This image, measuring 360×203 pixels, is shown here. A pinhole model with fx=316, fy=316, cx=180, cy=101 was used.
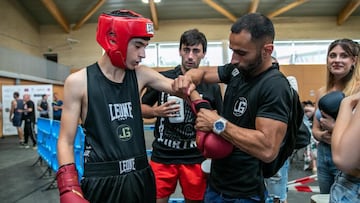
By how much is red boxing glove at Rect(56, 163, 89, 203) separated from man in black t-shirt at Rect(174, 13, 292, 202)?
1.93 ft

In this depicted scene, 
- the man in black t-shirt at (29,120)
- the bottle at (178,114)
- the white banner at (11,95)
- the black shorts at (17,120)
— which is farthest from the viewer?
the white banner at (11,95)

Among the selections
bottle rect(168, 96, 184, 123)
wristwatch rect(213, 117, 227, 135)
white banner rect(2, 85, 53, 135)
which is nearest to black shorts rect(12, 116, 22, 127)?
white banner rect(2, 85, 53, 135)

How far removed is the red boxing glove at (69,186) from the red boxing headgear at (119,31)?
1.74 feet

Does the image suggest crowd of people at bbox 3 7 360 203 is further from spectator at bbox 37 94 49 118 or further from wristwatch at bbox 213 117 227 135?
spectator at bbox 37 94 49 118

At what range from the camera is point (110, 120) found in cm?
146

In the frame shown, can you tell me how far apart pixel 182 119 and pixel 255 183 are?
74 cm

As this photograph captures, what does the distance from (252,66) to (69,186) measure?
0.95 metres

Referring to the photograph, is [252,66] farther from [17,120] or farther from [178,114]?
[17,120]

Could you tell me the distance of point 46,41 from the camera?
591 inches

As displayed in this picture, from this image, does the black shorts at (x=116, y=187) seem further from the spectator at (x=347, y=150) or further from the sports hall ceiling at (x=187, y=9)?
the sports hall ceiling at (x=187, y=9)

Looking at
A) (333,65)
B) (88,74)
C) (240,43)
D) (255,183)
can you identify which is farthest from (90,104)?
(333,65)

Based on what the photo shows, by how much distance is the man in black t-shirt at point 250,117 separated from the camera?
1.36m

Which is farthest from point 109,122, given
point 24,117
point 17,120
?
point 17,120

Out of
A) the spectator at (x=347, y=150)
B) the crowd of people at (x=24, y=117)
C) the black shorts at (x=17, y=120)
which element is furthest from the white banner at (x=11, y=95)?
the spectator at (x=347, y=150)
